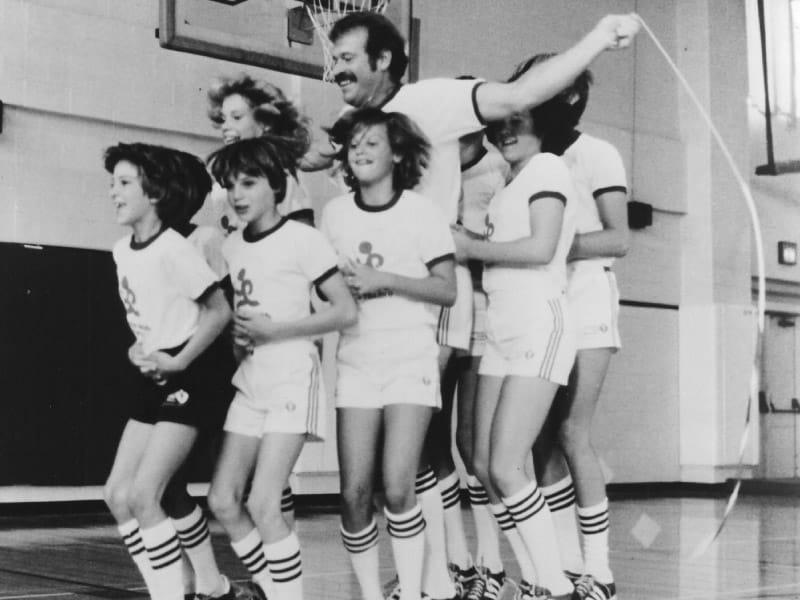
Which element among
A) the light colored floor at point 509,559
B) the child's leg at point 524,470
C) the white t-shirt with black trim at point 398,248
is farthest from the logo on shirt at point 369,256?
the light colored floor at point 509,559

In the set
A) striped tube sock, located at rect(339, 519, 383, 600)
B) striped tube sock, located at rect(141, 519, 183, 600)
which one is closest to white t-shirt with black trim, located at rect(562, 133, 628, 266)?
striped tube sock, located at rect(339, 519, 383, 600)

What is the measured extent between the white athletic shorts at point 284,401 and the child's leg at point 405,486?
22 centimetres

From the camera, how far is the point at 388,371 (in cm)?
362

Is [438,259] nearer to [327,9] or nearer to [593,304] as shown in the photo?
[593,304]

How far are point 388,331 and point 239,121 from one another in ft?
3.61

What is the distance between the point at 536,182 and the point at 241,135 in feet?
3.72

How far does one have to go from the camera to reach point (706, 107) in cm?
1166

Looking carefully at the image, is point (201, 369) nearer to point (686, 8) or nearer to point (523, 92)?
point (523, 92)

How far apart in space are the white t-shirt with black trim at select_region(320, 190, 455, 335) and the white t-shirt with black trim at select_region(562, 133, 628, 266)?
716 mm

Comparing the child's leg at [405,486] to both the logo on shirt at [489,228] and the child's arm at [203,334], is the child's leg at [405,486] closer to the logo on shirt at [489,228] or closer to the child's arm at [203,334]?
the child's arm at [203,334]

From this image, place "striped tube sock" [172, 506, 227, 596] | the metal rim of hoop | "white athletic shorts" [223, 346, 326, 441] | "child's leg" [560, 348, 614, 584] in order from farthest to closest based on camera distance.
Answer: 1. the metal rim of hoop
2. "child's leg" [560, 348, 614, 584]
3. "striped tube sock" [172, 506, 227, 596]
4. "white athletic shorts" [223, 346, 326, 441]

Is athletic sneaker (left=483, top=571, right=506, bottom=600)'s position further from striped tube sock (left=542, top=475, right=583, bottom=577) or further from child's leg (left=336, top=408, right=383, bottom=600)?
child's leg (left=336, top=408, right=383, bottom=600)

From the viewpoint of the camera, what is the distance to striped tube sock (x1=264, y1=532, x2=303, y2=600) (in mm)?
3445

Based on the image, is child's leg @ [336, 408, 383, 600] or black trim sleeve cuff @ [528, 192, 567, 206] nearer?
child's leg @ [336, 408, 383, 600]
